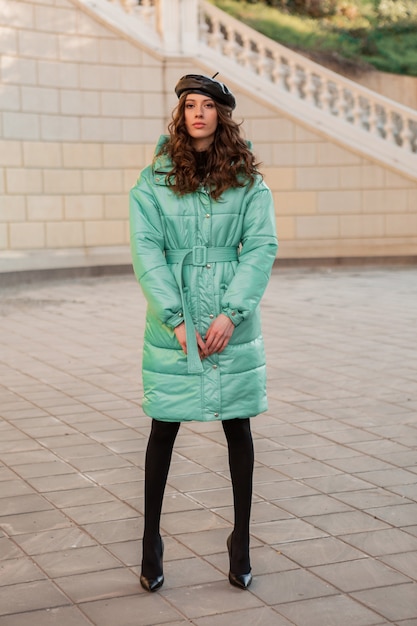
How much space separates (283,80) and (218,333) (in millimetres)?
13697

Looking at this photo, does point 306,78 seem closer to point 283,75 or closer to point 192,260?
point 283,75

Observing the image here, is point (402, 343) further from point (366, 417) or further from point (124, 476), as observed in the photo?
point (124, 476)

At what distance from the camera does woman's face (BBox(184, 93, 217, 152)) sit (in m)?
3.54

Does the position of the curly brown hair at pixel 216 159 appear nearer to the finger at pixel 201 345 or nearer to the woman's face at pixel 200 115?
the woman's face at pixel 200 115

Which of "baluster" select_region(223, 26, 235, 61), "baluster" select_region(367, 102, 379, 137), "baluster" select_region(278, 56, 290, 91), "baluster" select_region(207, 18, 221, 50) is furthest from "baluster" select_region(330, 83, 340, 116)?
"baluster" select_region(207, 18, 221, 50)

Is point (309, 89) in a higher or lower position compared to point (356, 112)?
higher

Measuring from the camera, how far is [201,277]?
11.6ft

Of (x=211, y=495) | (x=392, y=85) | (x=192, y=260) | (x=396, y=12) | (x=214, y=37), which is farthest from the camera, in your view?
(x=396, y=12)

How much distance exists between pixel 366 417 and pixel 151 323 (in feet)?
9.47

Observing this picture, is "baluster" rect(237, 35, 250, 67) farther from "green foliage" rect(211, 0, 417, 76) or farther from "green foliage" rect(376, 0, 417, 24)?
"green foliage" rect(376, 0, 417, 24)

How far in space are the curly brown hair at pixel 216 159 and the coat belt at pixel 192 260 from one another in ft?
0.62

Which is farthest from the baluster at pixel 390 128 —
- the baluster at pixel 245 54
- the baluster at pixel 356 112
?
the baluster at pixel 245 54

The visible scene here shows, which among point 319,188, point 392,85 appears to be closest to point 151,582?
point 319,188

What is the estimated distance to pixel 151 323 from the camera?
3605 millimetres
